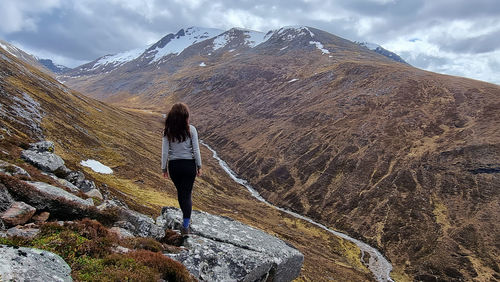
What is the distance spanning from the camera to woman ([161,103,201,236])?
→ 35.1 feet

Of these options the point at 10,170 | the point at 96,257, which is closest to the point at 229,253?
the point at 96,257

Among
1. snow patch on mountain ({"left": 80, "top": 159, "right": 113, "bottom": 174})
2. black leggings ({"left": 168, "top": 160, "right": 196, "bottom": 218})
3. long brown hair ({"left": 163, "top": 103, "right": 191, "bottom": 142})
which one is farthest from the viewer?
snow patch on mountain ({"left": 80, "top": 159, "right": 113, "bottom": 174})

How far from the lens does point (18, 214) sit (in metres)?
10.4

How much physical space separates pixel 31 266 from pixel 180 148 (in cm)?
536

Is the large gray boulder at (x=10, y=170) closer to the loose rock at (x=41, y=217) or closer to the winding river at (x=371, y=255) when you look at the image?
the loose rock at (x=41, y=217)

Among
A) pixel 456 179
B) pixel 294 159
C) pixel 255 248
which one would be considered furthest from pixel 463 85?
pixel 255 248

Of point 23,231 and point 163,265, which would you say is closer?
point 163,265

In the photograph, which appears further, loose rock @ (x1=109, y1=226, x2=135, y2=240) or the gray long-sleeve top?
loose rock @ (x1=109, y1=226, x2=135, y2=240)

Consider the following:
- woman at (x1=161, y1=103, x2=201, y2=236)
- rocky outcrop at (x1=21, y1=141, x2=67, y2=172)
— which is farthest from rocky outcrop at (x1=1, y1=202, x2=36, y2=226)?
rocky outcrop at (x1=21, y1=141, x2=67, y2=172)

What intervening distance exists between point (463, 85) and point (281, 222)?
121 meters

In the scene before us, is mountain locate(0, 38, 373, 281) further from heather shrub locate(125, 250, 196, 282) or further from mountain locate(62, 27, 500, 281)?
heather shrub locate(125, 250, 196, 282)

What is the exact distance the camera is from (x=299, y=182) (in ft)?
367

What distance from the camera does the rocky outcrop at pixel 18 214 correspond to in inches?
393

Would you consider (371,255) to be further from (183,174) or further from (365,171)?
(183,174)
